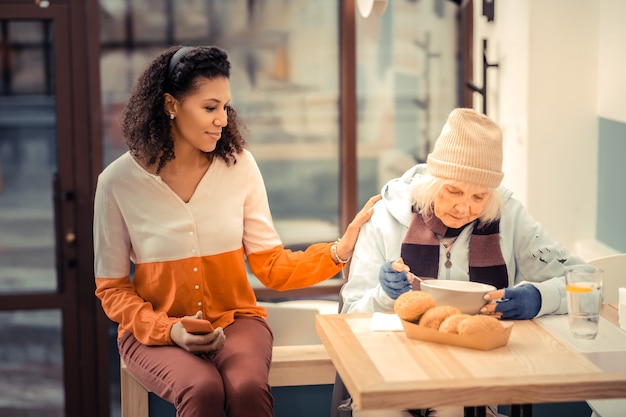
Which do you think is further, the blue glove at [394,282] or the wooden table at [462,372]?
the blue glove at [394,282]

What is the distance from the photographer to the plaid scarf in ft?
8.19

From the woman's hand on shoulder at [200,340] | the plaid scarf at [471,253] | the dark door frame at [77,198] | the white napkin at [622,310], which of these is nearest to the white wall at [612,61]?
the plaid scarf at [471,253]

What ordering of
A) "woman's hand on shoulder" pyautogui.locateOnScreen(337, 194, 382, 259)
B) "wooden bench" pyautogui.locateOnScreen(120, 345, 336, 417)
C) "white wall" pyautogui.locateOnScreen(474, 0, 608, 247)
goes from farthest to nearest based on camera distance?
"white wall" pyautogui.locateOnScreen(474, 0, 608, 247)
"wooden bench" pyautogui.locateOnScreen(120, 345, 336, 417)
"woman's hand on shoulder" pyautogui.locateOnScreen(337, 194, 382, 259)

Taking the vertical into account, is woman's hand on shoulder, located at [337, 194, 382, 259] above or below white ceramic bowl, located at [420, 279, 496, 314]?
above

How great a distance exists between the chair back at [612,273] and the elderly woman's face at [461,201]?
568mm

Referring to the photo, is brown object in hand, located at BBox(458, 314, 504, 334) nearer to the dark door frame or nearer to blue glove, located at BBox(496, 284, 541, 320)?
blue glove, located at BBox(496, 284, 541, 320)

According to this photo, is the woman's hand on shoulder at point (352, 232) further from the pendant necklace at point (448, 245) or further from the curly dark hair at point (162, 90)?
the curly dark hair at point (162, 90)

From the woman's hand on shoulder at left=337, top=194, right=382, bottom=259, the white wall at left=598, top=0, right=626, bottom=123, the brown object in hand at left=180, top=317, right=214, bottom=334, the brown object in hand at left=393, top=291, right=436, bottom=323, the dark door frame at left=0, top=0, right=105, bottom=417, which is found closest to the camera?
the brown object in hand at left=393, top=291, right=436, bottom=323

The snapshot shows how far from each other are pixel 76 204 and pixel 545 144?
1.86 metres

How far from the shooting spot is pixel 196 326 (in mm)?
2383

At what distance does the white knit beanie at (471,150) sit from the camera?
2398 millimetres

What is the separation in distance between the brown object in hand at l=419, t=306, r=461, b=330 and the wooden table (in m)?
0.04

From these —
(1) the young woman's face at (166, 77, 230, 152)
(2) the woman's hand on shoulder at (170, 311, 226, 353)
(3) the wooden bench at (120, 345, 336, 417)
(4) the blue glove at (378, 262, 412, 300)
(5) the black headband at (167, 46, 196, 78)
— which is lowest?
(3) the wooden bench at (120, 345, 336, 417)

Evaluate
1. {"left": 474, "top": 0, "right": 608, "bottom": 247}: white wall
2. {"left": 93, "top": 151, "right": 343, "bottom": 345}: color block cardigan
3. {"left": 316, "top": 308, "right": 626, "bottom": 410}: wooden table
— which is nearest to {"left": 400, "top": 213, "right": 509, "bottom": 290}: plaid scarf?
{"left": 316, "top": 308, "right": 626, "bottom": 410}: wooden table
